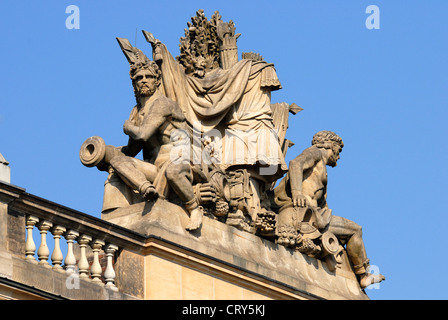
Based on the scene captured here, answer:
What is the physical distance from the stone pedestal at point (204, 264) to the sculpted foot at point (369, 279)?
49.9 inches

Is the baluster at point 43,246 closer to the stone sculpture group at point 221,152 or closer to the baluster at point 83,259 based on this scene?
the baluster at point 83,259

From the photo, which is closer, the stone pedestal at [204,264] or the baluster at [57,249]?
the baluster at [57,249]

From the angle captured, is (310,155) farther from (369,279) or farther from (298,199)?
(369,279)

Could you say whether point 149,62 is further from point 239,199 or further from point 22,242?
point 22,242

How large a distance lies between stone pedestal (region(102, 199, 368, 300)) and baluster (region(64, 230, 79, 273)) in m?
1.17

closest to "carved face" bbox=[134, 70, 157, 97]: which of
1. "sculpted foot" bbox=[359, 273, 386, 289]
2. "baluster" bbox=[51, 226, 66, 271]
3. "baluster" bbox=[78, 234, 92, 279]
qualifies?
"baluster" bbox=[78, 234, 92, 279]

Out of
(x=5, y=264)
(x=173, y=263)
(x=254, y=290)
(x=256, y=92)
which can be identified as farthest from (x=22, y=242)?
(x=256, y=92)

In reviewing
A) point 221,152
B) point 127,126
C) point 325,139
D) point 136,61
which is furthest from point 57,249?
point 325,139

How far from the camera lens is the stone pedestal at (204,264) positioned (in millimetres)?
24016

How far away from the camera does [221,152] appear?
1088 inches

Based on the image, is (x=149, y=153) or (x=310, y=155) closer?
(x=149, y=153)

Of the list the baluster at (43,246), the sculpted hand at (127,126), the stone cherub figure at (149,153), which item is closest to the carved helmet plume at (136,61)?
the stone cherub figure at (149,153)

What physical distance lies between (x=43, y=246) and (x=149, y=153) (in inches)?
169

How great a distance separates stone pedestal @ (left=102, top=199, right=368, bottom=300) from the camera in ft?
78.8
